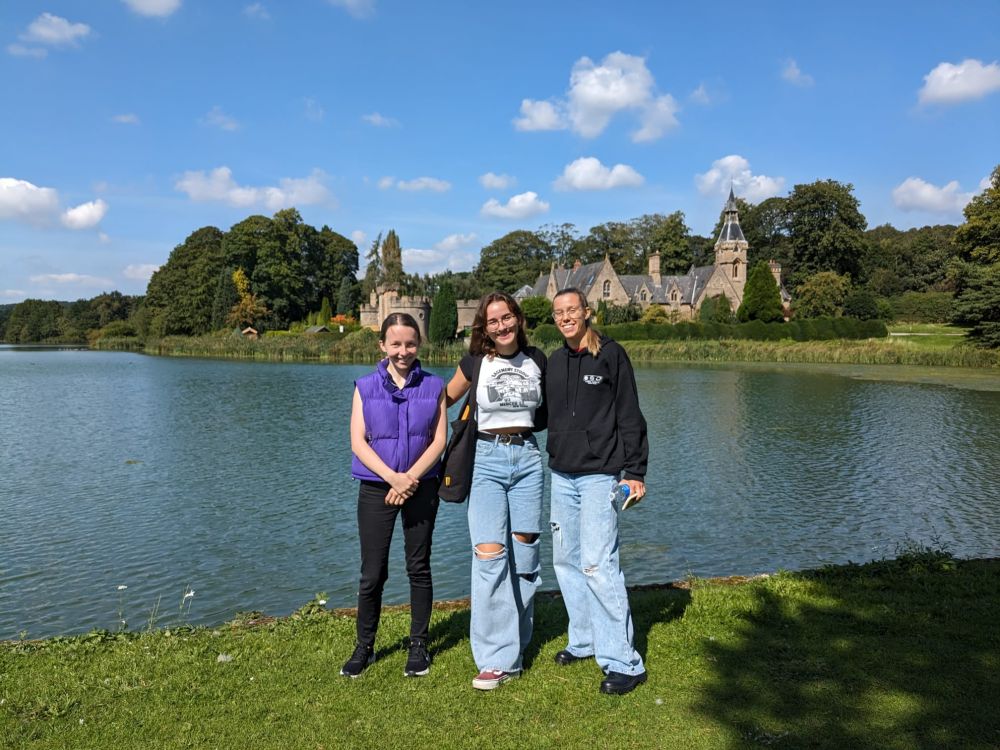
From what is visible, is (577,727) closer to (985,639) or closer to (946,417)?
(985,639)

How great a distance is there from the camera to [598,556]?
Answer: 3.77 m

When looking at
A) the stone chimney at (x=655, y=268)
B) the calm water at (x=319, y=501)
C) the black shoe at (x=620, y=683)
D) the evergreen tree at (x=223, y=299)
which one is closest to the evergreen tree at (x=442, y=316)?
the stone chimney at (x=655, y=268)

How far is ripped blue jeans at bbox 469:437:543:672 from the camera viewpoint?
3.77 m

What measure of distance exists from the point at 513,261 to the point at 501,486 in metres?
82.6

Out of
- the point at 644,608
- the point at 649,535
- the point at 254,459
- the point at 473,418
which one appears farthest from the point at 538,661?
the point at 254,459

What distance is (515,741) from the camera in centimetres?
319

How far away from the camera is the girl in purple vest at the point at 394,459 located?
3924 millimetres

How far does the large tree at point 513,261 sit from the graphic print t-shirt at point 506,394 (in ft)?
252

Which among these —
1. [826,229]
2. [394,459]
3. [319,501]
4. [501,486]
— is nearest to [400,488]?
[394,459]

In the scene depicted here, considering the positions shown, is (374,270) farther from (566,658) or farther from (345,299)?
(566,658)

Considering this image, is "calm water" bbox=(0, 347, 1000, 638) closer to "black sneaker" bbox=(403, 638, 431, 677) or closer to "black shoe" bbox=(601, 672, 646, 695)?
"black sneaker" bbox=(403, 638, 431, 677)

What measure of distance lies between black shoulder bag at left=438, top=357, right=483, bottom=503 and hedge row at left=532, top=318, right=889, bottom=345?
4303 centimetres

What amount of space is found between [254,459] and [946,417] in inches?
694

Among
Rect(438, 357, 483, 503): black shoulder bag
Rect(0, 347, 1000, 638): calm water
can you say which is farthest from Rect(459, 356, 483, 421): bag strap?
Rect(0, 347, 1000, 638): calm water
